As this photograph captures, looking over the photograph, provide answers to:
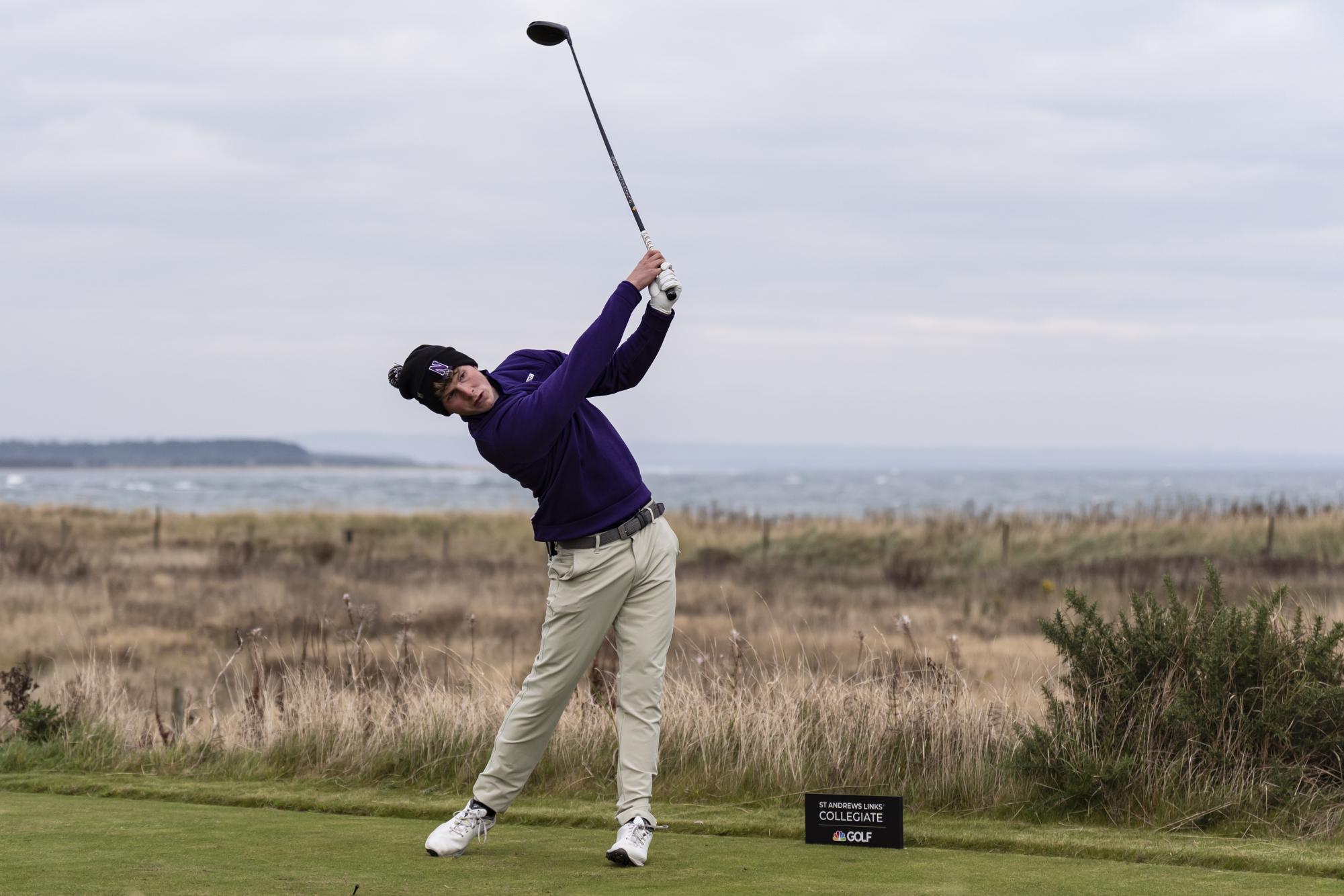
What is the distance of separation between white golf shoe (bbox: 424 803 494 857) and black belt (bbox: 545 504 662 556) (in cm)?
109

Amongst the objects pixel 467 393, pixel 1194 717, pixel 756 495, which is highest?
pixel 467 393

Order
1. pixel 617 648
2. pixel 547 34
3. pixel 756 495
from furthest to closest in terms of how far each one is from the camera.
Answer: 1. pixel 756 495
2. pixel 547 34
3. pixel 617 648

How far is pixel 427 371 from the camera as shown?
5.32 metres

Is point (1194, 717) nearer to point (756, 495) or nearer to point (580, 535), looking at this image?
point (580, 535)

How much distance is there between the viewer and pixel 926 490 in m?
149

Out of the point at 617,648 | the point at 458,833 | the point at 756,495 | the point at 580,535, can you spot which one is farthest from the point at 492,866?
the point at 756,495

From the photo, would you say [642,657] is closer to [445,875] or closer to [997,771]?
[445,875]

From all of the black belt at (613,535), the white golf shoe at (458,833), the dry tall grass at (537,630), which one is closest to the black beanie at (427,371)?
the black belt at (613,535)

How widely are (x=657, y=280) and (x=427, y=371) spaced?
0.89m

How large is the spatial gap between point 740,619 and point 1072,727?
17.3 meters

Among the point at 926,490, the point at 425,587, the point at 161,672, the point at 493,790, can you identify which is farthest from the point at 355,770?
the point at 926,490

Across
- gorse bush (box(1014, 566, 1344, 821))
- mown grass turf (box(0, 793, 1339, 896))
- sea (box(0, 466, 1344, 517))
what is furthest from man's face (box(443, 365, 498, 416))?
sea (box(0, 466, 1344, 517))

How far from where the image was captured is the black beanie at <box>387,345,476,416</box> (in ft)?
17.5

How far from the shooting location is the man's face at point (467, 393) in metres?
5.34
